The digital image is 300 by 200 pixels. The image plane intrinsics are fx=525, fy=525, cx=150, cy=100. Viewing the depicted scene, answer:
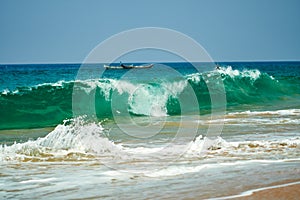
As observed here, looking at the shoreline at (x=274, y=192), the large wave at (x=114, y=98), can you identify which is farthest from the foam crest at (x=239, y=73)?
the shoreline at (x=274, y=192)

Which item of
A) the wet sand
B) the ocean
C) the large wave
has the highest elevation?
the large wave

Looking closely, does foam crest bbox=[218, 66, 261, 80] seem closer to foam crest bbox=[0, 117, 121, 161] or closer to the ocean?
the ocean

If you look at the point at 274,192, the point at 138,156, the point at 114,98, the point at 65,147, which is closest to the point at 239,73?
the point at 114,98

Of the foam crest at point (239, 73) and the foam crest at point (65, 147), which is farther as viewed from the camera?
the foam crest at point (239, 73)

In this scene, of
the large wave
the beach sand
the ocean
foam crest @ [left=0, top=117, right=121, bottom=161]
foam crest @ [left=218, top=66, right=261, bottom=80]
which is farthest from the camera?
foam crest @ [left=218, top=66, right=261, bottom=80]

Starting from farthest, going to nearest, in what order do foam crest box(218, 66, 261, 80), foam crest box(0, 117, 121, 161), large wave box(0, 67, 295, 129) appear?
foam crest box(218, 66, 261, 80)
large wave box(0, 67, 295, 129)
foam crest box(0, 117, 121, 161)

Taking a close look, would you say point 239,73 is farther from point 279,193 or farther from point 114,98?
point 279,193

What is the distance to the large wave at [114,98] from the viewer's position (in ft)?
63.1

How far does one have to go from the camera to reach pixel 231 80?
3300cm

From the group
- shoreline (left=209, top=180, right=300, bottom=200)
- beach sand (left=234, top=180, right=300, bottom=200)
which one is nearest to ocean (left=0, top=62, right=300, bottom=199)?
shoreline (left=209, top=180, right=300, bottom=200)

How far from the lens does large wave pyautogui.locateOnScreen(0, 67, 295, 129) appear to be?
63.1ft

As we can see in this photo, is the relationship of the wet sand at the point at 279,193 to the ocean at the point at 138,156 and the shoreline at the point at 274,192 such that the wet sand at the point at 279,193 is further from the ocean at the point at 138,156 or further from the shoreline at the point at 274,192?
the ocean at the point at 138,156

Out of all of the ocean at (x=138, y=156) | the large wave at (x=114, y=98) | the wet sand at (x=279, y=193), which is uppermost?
the large wave at (x=114, y=98)

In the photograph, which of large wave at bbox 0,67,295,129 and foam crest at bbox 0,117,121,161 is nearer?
foam crest at bbox 0,117,121,161
